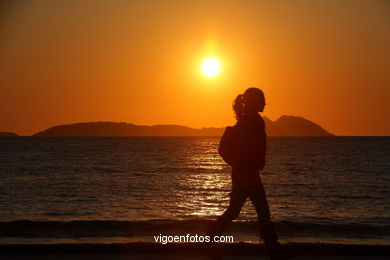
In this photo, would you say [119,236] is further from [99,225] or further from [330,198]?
[330,198]

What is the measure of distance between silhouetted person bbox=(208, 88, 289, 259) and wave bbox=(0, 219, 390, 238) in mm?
10251

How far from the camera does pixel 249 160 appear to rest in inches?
Result: 292

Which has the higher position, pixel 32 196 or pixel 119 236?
pixel 32 196

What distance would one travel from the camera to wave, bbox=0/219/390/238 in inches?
723

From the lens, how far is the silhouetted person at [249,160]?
24.4 ft

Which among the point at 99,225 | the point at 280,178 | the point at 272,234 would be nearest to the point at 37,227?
the point at 99,225

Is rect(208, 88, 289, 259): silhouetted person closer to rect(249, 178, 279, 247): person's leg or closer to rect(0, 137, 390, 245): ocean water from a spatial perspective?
rect(249, 178, 279, 247): person's leg

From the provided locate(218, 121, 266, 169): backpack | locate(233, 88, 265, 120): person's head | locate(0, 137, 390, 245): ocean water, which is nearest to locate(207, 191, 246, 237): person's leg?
locate(218, 121, 266, 169): backpack

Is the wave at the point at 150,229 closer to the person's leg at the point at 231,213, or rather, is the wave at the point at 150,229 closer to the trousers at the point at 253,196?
the person's leg at the point at 231,213

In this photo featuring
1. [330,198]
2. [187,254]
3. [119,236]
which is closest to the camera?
[187,254]

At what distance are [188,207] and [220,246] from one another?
21.3 meters

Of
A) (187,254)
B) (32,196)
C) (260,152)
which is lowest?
(187,254)

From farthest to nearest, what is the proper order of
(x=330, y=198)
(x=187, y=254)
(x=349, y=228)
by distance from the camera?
1. (x=330, y=198)
2. (x=349, y=228)
3. (x=187, y=254)

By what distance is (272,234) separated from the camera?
24.7 feet
